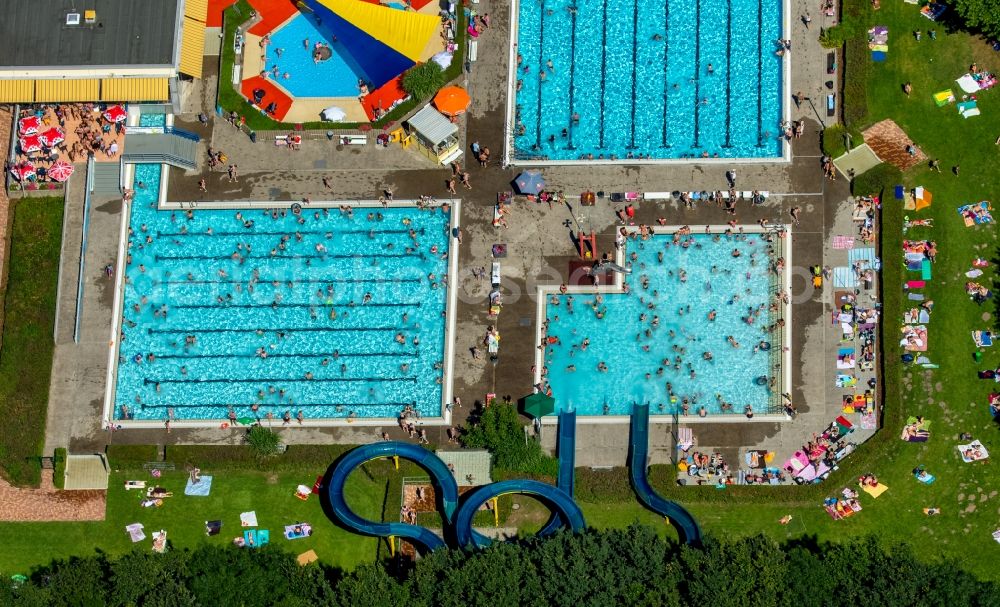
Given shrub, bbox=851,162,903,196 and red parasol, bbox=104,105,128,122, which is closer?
shrub, bbox=851,162,903,196

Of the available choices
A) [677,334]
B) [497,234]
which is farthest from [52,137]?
[677,334]

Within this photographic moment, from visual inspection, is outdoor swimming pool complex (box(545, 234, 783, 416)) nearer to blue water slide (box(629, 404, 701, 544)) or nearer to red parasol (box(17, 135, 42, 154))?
blue water slide (box(629, 404, 701, 544))

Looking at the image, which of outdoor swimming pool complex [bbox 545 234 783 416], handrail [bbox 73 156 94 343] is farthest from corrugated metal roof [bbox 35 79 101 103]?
outdoor swimming pool complex [bbox 545 234 783 416]

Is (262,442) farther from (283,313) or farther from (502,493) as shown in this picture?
(502,493)

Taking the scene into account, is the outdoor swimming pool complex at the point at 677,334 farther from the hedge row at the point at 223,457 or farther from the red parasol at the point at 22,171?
the red parasol at the point at 22,171

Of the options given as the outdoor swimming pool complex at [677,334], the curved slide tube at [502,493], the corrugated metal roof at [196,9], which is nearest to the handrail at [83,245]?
the corrugated metal roof at [196,9]
